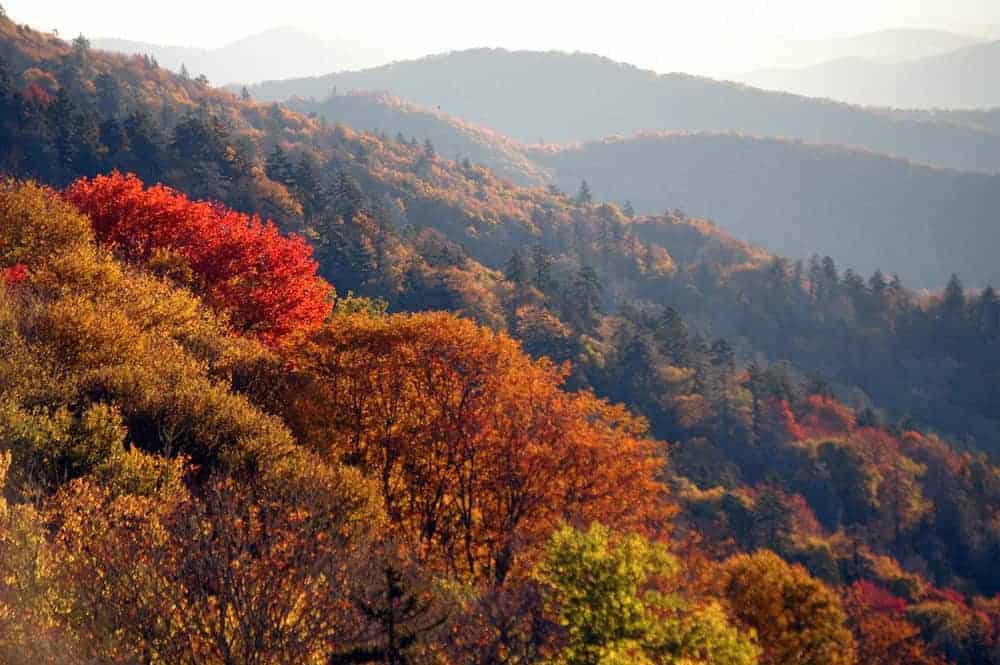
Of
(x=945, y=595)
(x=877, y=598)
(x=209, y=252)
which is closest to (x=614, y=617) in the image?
(x=209, y=252)

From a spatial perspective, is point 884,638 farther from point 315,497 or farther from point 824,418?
point 824,418

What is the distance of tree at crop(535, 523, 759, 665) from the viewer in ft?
59.2

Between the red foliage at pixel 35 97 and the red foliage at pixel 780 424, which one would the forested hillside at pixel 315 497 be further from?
Answer: the red foliage at pixel 35 97

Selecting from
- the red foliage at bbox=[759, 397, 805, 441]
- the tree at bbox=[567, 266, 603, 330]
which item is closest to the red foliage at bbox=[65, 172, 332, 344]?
the tree at bbox=[567, 266, 603, 330]

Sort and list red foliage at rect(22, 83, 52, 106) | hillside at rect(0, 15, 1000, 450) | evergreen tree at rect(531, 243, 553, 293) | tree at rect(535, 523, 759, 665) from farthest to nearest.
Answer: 1. evergreen tree at rect(531, 243, 553, 293)
2. hillside at rect(0, 15, 1000, 450)
3. red foliage at rect(22, 83, 52, 106)
4. tree at rect(535, 523, 759, 665)

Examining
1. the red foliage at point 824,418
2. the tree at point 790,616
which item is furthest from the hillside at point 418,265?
the tree at point 790,616

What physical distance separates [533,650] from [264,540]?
783 centimetres

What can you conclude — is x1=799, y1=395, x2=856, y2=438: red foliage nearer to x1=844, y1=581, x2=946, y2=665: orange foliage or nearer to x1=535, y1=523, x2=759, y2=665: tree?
x1=844, y1=581, x2=946, y2=665: orange foliage

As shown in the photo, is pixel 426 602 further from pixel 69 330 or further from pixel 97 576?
pixel 69 330

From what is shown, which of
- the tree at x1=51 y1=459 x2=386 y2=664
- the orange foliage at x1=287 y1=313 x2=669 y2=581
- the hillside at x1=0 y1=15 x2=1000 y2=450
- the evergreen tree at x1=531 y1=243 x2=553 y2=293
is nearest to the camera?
the tree at x1=51 y1=459 x2=386 y2=664

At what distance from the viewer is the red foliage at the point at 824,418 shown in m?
123

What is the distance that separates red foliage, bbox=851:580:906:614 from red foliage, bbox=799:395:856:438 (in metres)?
43.1

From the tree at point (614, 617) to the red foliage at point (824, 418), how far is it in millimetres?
113513

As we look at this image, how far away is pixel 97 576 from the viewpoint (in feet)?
48.4
